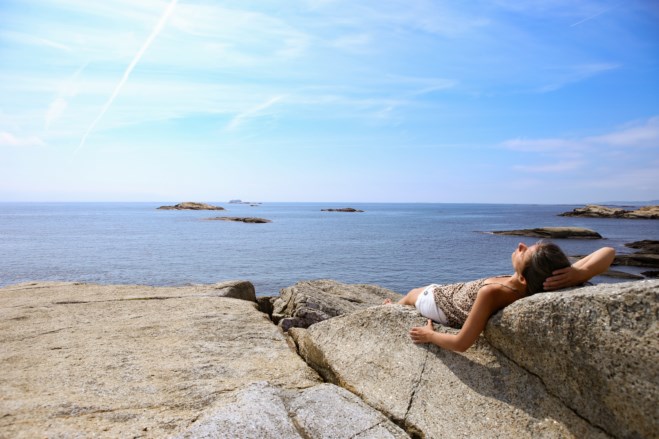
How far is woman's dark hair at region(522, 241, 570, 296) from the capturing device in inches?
168

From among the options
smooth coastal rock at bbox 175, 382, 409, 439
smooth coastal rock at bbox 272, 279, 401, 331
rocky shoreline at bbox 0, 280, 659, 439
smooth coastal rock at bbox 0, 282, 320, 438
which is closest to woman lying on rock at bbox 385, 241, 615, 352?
rocky shoreline at bbox 0, 280, 659, 439

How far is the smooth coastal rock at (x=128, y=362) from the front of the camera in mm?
3939

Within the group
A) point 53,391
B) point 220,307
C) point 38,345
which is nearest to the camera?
point 53,391

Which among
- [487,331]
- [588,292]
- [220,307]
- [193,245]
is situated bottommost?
[193,245]

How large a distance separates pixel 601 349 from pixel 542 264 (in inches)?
38.9

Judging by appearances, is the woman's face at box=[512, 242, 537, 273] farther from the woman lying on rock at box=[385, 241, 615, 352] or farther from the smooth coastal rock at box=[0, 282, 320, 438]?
the smooth coastal rock at box=[0, 282, 320, 438]

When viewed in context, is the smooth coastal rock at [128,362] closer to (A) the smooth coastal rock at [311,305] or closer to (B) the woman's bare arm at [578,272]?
(A) the smooth coastal rock at [311,305]

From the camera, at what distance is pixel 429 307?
5211 millimetres

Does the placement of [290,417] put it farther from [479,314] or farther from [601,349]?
[601,349]

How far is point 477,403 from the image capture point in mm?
4203

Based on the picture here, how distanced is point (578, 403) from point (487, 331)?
40.8 inches

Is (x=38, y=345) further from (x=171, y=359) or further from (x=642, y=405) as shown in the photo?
(x=642, y=405)

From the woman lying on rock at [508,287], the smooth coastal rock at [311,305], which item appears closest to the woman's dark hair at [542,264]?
the woman lying on rock at [508,287]

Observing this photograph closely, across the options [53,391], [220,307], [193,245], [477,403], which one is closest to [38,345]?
[53,391]
